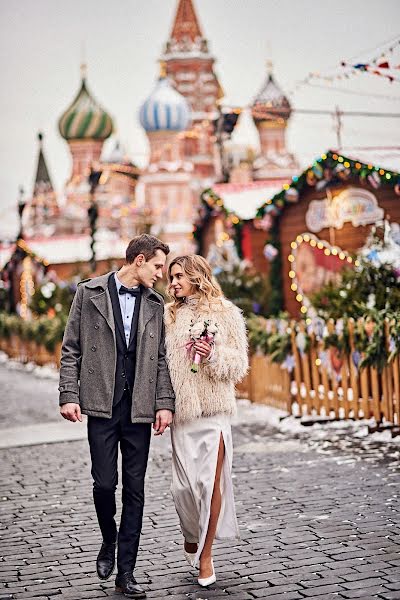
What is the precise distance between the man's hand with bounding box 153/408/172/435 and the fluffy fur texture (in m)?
0.10

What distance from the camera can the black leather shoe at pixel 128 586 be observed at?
585cm

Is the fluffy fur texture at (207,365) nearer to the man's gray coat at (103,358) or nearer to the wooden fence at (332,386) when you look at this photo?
the man's gray coat at (103,358)

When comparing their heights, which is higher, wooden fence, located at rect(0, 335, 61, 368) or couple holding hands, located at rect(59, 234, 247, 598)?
couple holding hands, located at rect(59, 234, 247, 598)

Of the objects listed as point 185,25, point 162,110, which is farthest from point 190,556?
point 185,25

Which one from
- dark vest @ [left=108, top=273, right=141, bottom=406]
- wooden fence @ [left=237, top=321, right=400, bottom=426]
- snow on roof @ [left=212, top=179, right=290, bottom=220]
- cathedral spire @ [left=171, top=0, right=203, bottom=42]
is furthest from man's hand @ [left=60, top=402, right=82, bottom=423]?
cathedral spire @ [left=171, top=0, right=203, bottom=42]

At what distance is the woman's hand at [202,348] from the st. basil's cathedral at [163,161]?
135ft

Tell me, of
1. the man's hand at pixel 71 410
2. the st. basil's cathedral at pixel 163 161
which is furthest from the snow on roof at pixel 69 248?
the man's hand at pixel 71 410

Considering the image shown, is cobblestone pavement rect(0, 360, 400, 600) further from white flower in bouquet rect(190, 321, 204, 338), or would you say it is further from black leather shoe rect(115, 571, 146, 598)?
white flower in bouquet rect(190, 321, 204, 338)

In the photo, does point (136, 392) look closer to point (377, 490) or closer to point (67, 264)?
point (377, 490)

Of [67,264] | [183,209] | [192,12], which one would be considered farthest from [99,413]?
[192,12]

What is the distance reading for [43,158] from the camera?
335 feet

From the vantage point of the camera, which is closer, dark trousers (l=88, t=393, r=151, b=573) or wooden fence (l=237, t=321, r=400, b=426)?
dark trousers (l=88, t=393, r=151, b=573)

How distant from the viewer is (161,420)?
20.0ft

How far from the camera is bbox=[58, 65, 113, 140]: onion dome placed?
73.6 m
